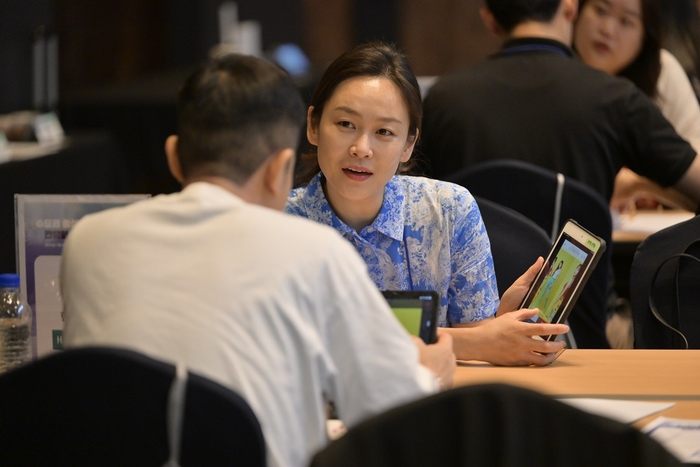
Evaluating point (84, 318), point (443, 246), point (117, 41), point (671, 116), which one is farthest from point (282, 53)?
point (84, 318)

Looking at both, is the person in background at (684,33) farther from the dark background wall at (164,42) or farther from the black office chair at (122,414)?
the black office chair at (122,414)

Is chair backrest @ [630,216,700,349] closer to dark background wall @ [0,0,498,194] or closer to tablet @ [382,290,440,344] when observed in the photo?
tablet @ [382,290,440,344]

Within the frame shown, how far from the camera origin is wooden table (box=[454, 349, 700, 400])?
1.73m

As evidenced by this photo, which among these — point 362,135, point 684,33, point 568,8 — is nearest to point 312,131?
point 362,135

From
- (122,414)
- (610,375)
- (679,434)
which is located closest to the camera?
(122,414)

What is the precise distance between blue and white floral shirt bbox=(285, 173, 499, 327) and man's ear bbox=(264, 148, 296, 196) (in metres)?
0.83

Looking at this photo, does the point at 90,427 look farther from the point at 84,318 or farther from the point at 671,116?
the point at 671,116

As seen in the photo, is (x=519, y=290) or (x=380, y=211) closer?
(x=519, y=290)

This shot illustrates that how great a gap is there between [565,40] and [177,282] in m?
2.48

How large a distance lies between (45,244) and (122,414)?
3.06 feet

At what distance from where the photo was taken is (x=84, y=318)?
125cm

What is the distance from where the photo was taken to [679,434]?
1.54 metres

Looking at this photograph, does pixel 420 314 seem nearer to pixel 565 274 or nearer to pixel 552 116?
pixel 565 274

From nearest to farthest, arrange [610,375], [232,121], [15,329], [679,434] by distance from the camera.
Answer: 1. [232,121]
2. [679,434]
3. [610,375]
4. [15,329]
